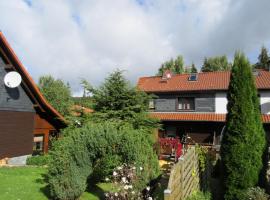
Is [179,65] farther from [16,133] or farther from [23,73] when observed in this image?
Answer: [16,133]

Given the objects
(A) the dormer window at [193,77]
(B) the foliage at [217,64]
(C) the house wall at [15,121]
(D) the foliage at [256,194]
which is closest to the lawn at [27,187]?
(C) the house wall at [15,121]

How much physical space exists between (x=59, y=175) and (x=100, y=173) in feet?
10.3

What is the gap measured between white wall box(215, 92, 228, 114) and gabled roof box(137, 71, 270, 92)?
0.64m

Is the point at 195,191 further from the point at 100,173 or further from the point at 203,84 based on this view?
the point at 203,84

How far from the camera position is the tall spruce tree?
9.18 metres

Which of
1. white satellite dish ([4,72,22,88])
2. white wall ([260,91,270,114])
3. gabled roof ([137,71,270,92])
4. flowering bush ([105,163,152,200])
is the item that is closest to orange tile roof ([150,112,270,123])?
white wall ([260,91,270,114])

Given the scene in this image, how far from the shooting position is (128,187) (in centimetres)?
733

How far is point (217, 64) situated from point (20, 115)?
136 feet

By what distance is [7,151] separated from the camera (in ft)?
48.5

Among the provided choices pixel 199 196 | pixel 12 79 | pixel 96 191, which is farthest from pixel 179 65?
pixel 199 196

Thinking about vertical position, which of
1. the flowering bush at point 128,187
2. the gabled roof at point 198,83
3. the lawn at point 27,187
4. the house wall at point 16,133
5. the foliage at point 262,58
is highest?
the foliage at point 262,58

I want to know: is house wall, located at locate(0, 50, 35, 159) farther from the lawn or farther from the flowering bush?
the flowering bush

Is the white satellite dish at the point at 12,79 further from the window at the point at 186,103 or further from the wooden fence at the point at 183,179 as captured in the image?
the window at the point at 186,103

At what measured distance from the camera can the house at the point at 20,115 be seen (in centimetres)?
1458
